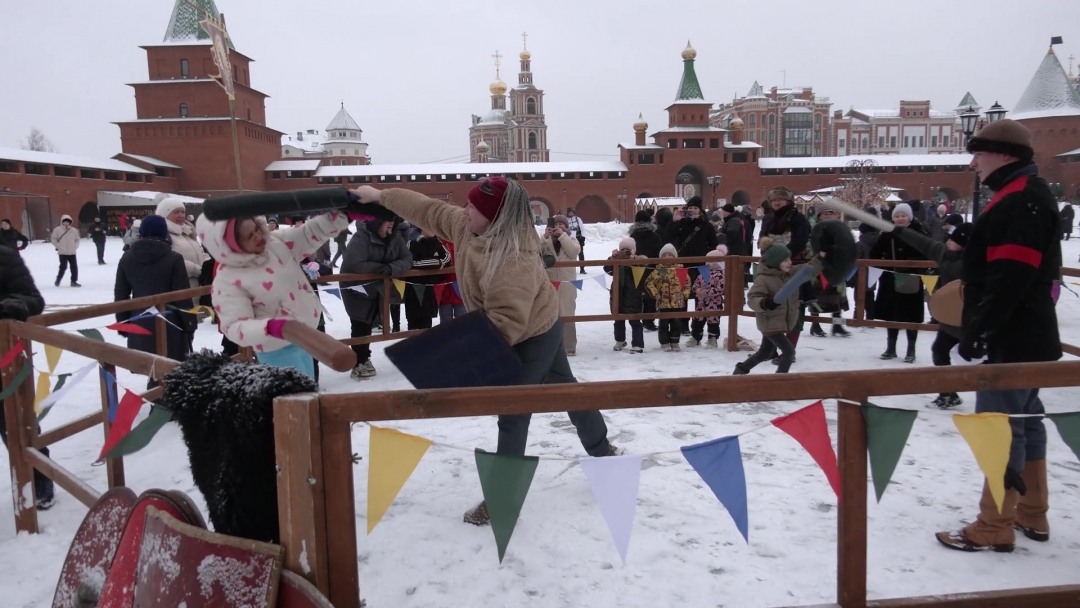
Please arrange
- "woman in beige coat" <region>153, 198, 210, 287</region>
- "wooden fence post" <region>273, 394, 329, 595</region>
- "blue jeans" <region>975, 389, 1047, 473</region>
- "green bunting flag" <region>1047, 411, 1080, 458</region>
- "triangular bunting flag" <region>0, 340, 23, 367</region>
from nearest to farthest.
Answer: "wooden fence post" <region>273, 394, 329, 595</region> < "green bunting flag" <region>1047, 411, 1080, 458</region> < "blue jeans" <region>975, 389, 1047, 473</region> < "triangular bunting flag" <region>0, 340, 23, 367</region> < "woman in beige coat" <region>153, 198, 210, 287</region>

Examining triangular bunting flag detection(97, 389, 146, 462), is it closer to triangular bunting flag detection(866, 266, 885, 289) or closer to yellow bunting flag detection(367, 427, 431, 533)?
yellow bunting flag detection(367, 427, 431, 533)

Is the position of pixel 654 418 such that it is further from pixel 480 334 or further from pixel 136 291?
pixel 136 291

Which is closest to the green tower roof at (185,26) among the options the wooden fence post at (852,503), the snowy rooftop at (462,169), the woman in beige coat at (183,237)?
the snowy rooftop at (462,169)

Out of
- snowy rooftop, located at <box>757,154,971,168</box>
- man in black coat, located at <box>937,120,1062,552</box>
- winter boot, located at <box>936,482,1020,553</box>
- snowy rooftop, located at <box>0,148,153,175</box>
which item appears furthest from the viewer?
snowy rooftop, located at <box>757,154,971,168</box>

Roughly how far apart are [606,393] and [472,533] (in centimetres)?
192

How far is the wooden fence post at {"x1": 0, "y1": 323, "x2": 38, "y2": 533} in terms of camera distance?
3.14 metres

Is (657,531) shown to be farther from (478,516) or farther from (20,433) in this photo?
(20,433)

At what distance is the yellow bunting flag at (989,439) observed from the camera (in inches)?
72.5

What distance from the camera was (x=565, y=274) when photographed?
7.51 meters

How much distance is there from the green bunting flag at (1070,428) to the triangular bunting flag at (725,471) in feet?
2.96

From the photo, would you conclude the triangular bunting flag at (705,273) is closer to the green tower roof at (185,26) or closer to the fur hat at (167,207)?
the fur hat at (167,207)

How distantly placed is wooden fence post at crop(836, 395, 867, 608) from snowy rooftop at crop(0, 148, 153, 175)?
4115cm

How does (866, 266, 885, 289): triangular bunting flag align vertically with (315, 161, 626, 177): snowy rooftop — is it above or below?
below

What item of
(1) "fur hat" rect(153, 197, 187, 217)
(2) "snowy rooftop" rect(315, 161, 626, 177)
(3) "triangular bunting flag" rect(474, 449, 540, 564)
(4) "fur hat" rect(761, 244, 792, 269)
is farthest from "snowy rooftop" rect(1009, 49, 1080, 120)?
(3) "triangular bunting flag" rect(474, 449, 540, 564)
